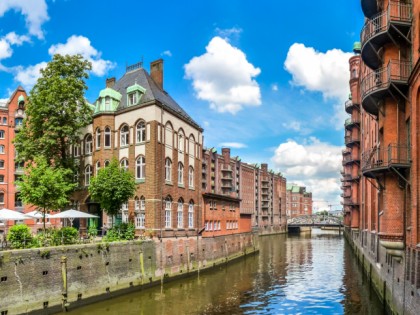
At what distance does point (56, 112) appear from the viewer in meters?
36.4

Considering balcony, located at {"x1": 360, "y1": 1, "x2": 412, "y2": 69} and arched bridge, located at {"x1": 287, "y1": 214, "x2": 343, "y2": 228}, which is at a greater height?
balcony, located at {"x1": 360, "y1": 1, "x2": 412, "y2": 69}

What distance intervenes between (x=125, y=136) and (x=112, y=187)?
6.45 metres

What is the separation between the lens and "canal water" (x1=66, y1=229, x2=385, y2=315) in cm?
2408

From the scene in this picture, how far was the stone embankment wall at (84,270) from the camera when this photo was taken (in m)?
20.5

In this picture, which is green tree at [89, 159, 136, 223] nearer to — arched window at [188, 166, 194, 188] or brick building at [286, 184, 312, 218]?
arched window at [188, 166, 194, 188]

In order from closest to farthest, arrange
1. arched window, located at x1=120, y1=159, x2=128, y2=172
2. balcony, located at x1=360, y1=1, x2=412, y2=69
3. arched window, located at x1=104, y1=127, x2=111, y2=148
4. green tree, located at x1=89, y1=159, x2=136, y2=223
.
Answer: balcony, located at x1=360, y1=1, x2=412, y2=69
green tree, located at x1=89, y1=159, x2=136, y2=223
arched window, located at x1=120, y1=159, x2=128, y2=172
arched window, located at x1=104, y1=127, x2=111, y2=148

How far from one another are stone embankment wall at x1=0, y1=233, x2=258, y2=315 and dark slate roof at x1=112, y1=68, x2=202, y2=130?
1231cm

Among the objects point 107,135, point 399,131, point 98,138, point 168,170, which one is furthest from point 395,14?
point 98,138

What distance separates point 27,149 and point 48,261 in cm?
1784

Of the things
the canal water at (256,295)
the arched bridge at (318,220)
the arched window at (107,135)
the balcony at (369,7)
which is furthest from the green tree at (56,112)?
the arched bridge at (318,220)

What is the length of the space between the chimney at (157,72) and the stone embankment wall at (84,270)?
692 inches

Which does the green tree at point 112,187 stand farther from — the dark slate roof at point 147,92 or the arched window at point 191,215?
the arched window at point 191,215

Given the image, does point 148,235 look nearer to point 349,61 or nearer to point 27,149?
point 27,149

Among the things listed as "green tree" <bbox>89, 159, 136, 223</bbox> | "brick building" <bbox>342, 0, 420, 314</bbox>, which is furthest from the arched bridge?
"brick building" <bbox>342, 0, 420, 314</bbox>
